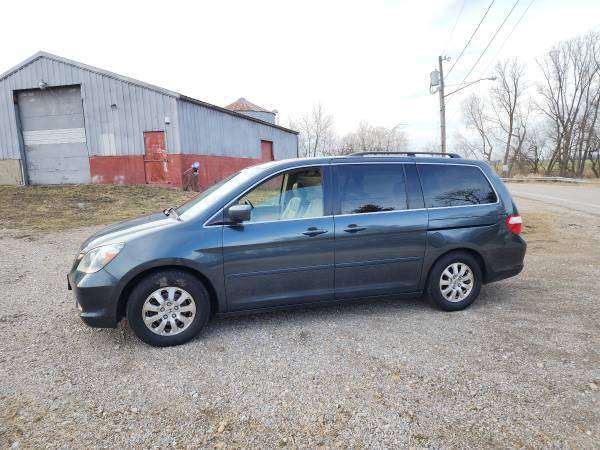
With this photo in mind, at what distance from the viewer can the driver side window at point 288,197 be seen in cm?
378

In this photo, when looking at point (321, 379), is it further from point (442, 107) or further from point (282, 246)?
point (442, 107)

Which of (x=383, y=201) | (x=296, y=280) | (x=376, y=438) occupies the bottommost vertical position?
(x=376, y=438)

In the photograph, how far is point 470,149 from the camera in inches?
2327

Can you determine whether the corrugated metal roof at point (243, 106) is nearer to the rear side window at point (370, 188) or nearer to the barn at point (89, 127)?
the barn at point (89, 127)

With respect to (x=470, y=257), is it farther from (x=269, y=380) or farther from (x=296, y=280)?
(x=269, y=380)

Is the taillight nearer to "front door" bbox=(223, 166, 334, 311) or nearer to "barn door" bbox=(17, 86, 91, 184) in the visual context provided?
"front door" bbox=(223, 166, 334, 311)

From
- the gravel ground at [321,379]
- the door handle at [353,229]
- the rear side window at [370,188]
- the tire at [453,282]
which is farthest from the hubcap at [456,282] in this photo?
the door handle at [353,229]

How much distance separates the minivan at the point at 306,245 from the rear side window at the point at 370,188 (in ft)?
0.04

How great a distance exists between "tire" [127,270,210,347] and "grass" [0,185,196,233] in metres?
7.81

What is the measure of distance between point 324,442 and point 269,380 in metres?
0.77

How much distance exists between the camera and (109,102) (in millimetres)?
16719

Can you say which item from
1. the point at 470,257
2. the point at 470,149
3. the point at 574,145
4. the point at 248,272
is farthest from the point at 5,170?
the point at 470,149

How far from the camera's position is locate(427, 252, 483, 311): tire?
4230 millimetres

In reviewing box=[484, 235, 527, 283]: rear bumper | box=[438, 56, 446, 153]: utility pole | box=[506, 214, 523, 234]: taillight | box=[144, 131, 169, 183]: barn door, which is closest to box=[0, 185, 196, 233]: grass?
box=[144, 131, 169, 183]: barn door
